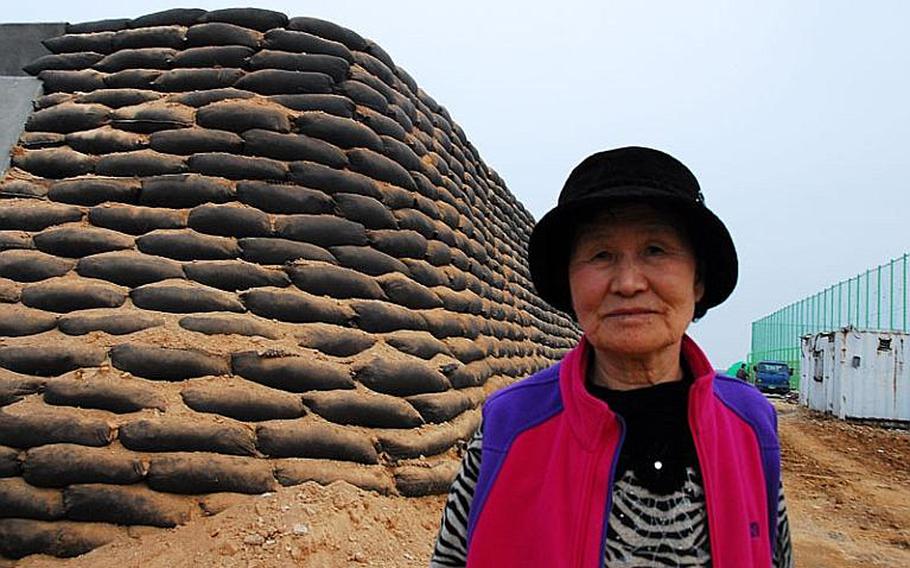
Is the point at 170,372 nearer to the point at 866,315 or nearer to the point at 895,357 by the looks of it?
the point at 895,357

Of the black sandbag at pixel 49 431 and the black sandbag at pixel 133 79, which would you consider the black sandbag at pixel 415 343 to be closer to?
the black sandbag at pixel 49 431

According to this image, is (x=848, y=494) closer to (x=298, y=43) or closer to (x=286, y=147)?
(x=286, y=147)

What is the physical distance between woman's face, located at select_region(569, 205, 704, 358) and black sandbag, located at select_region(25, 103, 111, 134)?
2818 millimetres

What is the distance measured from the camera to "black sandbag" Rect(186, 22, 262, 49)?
3.37m

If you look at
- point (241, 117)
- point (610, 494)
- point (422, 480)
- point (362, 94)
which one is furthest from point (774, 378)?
point (610, 494)

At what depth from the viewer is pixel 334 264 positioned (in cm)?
300

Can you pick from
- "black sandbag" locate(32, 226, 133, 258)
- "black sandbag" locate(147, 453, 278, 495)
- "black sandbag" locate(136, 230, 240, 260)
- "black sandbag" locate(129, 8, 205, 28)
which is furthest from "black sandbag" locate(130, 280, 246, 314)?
"black sandbag" locate(129, 8, 205, 28)

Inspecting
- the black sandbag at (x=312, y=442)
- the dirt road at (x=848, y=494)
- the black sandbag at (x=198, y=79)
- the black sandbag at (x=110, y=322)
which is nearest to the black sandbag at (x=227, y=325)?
the black sandbag at (x=110, y=322)

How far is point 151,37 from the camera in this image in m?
3.51

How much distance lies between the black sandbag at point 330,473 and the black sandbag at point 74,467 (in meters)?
0.44

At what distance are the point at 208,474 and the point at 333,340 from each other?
675 mm

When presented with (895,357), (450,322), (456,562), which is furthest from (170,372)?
(895,357)

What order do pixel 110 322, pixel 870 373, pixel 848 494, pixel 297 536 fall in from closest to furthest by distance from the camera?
1. pixel 297 536
2. pixel 110 322
3. pixel 848 494
4. pixel 870 373

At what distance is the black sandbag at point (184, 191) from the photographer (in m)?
2.94
